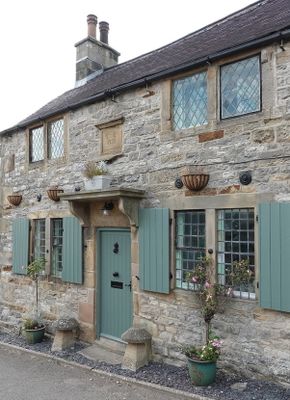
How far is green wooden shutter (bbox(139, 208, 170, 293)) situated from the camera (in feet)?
20.0

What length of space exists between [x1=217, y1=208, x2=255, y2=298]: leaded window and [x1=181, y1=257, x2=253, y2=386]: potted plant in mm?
108

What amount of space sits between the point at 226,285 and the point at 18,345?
15.6 ft

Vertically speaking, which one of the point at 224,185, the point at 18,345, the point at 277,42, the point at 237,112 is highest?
the point at 277,42

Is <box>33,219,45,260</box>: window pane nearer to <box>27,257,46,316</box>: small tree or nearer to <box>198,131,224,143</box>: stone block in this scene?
<box>27,257,46,316</box>: small tree

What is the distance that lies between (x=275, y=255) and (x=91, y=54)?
27.0ft

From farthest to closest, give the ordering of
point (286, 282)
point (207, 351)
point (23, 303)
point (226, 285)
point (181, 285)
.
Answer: point (23, 303)
point (181, 285)
point (226, 285)
point (207, 351)
point (286, 282)

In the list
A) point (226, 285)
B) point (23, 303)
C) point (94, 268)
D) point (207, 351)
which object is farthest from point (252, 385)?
point (23, 303)

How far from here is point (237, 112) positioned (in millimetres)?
5613

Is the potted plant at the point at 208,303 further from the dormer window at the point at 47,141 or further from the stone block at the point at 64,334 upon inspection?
the dormer window at the point at 47,141

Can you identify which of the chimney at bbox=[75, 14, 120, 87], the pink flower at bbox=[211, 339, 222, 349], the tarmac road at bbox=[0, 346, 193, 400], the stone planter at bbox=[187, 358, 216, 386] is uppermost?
the chimney at bbox=[75, 14, 120, 87]

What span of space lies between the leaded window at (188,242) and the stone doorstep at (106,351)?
1.81 metres

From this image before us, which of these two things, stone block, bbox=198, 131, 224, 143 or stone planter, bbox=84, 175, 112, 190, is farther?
stone planter, bbox=84, 175, 112, 190

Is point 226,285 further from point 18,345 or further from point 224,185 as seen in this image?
point 18,345

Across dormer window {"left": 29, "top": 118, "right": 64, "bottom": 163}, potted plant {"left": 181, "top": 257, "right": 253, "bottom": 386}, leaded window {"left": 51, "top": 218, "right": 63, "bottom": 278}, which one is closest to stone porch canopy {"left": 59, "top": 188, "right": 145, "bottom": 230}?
leaded window {"left": 51, "top": 218, "right": 63, "bottom": 278}
